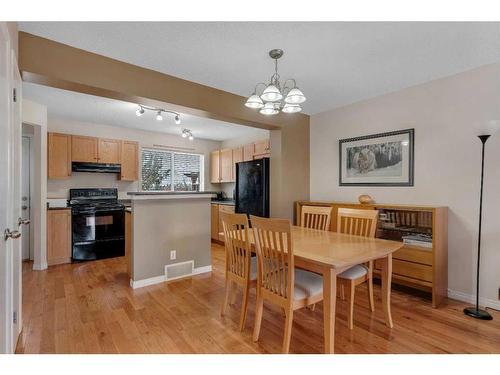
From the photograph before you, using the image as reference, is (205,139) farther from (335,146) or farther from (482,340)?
(482,340)

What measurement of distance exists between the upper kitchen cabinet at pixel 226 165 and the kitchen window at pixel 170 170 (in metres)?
0.61

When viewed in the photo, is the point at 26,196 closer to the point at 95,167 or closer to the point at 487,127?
→ the point at 95,167

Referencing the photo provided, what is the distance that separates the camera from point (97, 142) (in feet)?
15.0

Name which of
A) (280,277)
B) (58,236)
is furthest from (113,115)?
(280,277)

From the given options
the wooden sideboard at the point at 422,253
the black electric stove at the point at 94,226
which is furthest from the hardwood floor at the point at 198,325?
the black electric stove at the point at 94,226

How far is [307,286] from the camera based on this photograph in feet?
6.09

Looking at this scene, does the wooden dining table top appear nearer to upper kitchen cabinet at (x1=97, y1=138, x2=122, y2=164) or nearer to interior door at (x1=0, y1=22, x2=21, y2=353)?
interior door at (x1=0, y1=22, x2=21, y2=353)

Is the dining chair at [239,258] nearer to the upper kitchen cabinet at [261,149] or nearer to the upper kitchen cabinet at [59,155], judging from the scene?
the upper kitchen cabinet at [261,149]

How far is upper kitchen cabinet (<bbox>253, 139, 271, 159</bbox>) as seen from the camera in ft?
15.9

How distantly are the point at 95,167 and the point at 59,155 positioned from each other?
0.53 meters

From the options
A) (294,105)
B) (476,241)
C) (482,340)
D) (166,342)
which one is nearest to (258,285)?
(166,342)

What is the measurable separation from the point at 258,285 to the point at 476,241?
7.61 feet

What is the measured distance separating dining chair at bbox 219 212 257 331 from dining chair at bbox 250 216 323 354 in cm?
18

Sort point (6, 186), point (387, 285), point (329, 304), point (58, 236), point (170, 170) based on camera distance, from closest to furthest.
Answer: point (6, 186) < point (329, 304) < point (387, 285) < point (58, 236) < point (170, 170)
